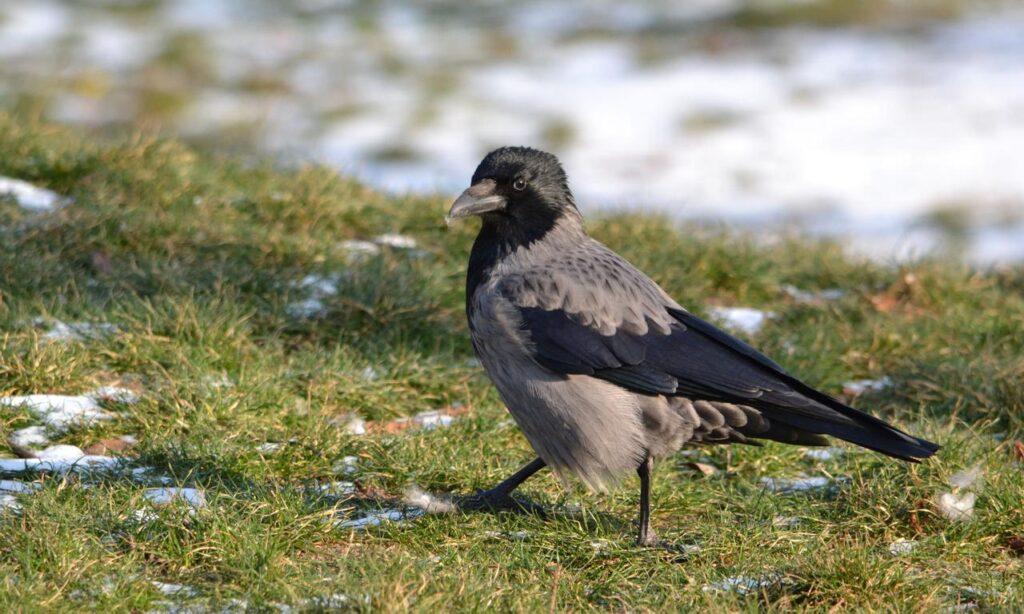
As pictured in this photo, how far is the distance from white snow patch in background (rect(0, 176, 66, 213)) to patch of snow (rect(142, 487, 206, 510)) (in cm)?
305

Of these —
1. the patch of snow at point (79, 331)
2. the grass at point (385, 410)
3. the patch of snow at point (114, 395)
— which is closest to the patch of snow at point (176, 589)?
the grass at point (385, 410)

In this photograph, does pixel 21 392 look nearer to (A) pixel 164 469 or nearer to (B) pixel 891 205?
(A) pixel 164 469

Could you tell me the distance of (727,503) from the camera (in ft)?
16.6

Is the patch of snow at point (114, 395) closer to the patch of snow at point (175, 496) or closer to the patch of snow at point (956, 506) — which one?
the patch of snow at point (175, 496)

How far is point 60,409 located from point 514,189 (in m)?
2.20

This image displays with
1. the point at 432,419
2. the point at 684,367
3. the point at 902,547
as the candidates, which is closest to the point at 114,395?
the point at 432,419

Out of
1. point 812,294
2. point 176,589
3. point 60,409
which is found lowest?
point 812,294

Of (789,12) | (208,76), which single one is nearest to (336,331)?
(208,76)

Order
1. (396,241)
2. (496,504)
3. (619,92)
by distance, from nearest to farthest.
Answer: (496,504)
(396,241)
(619,92)

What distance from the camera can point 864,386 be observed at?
645 centimetres

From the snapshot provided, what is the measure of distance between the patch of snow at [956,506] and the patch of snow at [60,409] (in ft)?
11.5

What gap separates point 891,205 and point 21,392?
996 centimetres

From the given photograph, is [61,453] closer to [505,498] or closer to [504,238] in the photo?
[505,498]

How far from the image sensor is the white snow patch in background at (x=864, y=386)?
20.9ft
